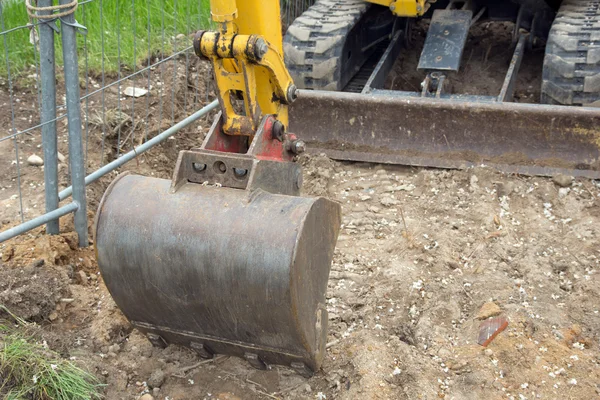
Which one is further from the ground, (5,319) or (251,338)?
(251,338)

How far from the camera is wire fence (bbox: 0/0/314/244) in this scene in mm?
3959

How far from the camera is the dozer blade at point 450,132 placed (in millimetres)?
5098

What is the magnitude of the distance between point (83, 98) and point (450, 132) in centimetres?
247

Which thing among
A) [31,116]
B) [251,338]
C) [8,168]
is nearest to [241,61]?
[251,338]

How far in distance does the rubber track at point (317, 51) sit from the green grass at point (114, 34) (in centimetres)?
93

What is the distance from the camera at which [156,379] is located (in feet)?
10.9

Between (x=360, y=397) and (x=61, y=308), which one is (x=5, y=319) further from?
(x=360, y=397)

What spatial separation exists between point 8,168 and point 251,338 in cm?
265

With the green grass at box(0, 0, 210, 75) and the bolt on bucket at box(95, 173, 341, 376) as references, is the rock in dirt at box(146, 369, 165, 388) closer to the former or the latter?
the bolt on bucket at box(95, 173, 341, 376)

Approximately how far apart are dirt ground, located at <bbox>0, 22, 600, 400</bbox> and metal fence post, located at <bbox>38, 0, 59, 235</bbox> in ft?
0.72

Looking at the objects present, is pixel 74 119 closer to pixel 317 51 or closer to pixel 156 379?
pixel 156 379

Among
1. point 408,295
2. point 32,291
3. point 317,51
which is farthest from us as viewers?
point 317,51

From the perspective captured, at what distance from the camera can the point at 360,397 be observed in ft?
10.5

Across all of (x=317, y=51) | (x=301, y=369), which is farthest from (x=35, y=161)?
(x=301, y=369)
